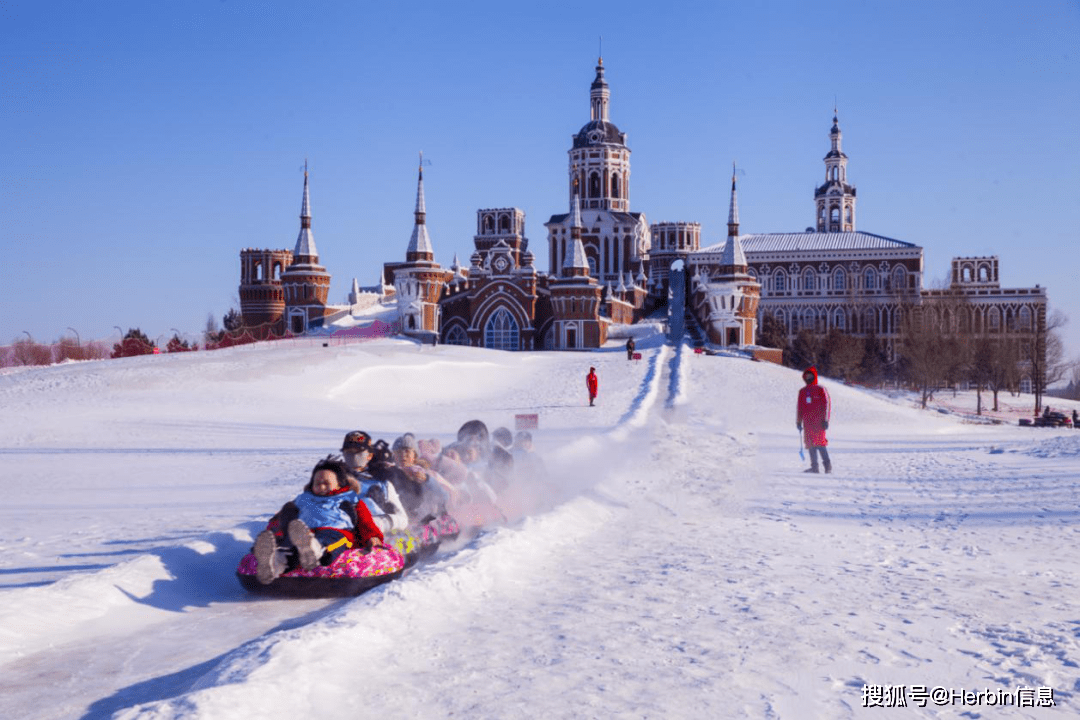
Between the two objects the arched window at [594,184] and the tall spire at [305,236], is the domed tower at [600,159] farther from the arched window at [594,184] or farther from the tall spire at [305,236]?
the tall spire at [305,236]

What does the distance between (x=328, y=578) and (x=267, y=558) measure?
1.71 ft

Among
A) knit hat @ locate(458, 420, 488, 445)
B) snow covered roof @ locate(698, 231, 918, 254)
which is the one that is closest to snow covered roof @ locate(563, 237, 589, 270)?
snow covered roof @ locate(698, 231, 918, 254)

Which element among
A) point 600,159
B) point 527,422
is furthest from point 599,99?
point 527,422

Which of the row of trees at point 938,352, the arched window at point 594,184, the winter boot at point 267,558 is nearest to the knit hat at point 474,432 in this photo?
the winter boot at point 267,558

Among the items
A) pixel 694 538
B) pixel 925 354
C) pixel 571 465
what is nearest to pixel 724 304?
pixel 925 354

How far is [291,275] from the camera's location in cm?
6450

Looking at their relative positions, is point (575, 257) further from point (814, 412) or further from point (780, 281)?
point (814, 412)

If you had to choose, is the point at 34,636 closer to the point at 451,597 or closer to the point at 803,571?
A: the point at 451,597

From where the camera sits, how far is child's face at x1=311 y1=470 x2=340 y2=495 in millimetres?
7883

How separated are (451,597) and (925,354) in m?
55.2

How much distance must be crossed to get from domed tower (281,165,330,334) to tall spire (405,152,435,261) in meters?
7.09

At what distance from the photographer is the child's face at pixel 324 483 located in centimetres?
788

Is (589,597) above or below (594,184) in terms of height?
below

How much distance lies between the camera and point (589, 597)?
7848mm
